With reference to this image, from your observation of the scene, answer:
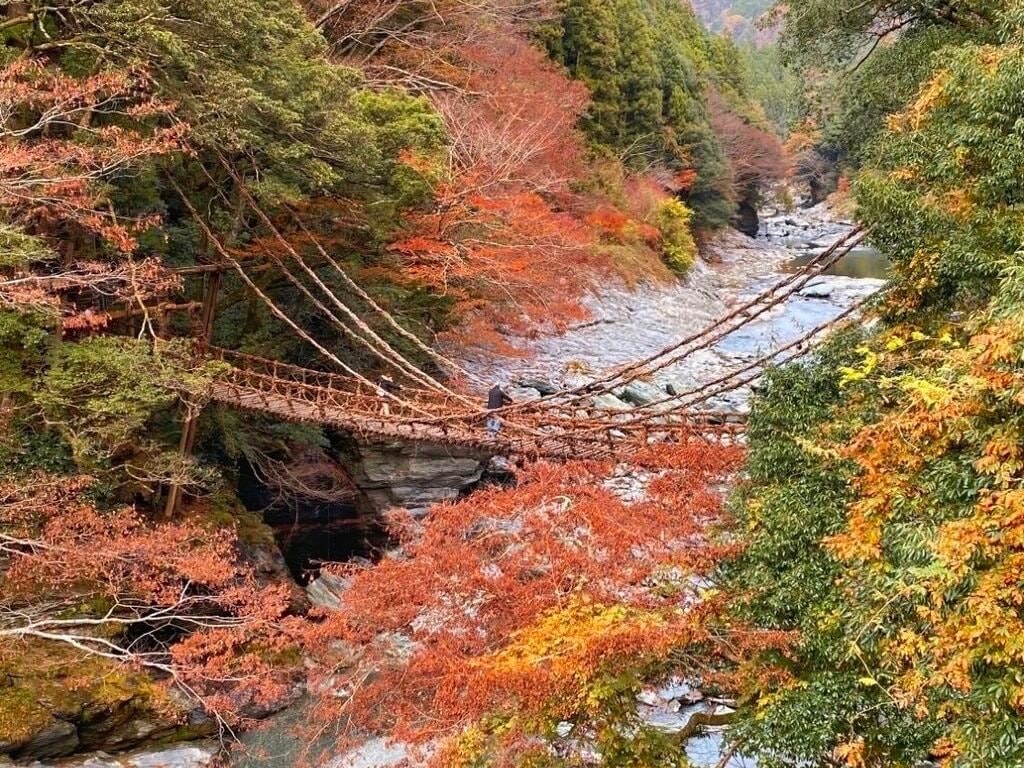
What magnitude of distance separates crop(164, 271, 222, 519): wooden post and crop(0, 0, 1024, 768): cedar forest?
89 millimetres

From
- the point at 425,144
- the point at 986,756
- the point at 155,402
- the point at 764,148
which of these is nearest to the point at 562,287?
the point at 425,144

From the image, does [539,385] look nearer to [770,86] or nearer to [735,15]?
[770,86]

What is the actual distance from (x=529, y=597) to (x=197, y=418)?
17.2 feet

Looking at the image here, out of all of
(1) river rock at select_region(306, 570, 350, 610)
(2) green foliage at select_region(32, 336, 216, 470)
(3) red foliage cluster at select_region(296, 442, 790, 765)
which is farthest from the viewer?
Answer: (1) river rock at select_region(306, 570, 350, 610)

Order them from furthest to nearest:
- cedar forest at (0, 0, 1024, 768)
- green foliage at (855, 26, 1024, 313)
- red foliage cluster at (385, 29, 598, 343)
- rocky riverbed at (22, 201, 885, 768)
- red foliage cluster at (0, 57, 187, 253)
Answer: red foliage cluster at (385, 29, 598, 343), rocky riverbed at (22, 201, 885, 768), red foliage cluster at (0, 57, 187, 253), green foliage at (855, 26, 1024, 313), cedar forest at (0, 0, 1024, 768)

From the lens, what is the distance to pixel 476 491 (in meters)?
5.55

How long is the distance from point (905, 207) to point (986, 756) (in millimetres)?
2535

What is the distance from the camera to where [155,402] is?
5.76 m

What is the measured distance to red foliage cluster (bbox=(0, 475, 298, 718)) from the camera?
17.6 feet

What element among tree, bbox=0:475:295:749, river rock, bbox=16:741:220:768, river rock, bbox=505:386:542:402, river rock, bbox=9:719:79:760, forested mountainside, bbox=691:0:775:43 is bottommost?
river rock, bbox=16:741:220:768

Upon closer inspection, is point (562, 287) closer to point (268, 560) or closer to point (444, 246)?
point (444, 246)

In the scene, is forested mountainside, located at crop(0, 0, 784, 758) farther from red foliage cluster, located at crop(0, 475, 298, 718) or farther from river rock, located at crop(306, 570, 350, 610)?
river rock, located at crop(306, 570, 350, 610)

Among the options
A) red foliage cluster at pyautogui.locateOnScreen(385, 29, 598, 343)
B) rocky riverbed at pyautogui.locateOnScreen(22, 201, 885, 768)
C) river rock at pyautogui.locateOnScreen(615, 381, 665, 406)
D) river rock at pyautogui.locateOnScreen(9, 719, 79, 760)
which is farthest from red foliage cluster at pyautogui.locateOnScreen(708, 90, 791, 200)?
river rock at pyautogui.locateOnScreen(9, 719, 79, 760)

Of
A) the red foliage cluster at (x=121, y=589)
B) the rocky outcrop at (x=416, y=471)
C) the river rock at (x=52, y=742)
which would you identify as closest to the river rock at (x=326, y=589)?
the rocky outcrop at (x=416, y=471)
